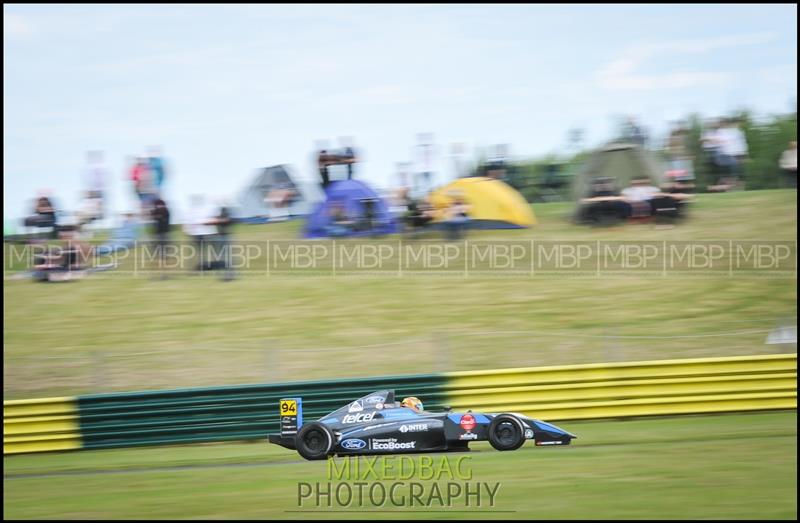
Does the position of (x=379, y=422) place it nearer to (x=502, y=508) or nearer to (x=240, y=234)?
(x=502, y=508)

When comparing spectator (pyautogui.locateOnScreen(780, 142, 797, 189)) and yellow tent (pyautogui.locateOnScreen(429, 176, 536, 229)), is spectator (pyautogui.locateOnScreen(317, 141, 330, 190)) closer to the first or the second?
yellow tent (pyautogui.locateOnScreen(429, 176, 536, 229))

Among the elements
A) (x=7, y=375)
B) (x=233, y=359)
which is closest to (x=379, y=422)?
(x=233, y=359)

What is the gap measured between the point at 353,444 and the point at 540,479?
5.95 feet

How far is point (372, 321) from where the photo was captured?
15.4 meters

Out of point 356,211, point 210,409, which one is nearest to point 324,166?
point 356,211

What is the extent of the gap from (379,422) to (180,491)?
1.83 m

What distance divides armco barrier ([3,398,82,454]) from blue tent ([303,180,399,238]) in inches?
322

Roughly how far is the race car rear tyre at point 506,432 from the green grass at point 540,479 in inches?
5.6

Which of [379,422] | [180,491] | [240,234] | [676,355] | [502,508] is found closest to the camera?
[502,508]

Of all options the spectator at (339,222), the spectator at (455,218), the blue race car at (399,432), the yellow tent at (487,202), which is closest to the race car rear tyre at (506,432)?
the blue race car at (399,432)

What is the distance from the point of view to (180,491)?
782 cm

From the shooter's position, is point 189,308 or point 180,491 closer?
point 180,491

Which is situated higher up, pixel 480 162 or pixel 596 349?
pixel 480 162

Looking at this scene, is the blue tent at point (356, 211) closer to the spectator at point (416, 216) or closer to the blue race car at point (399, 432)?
the spectator at point (416, 216)
